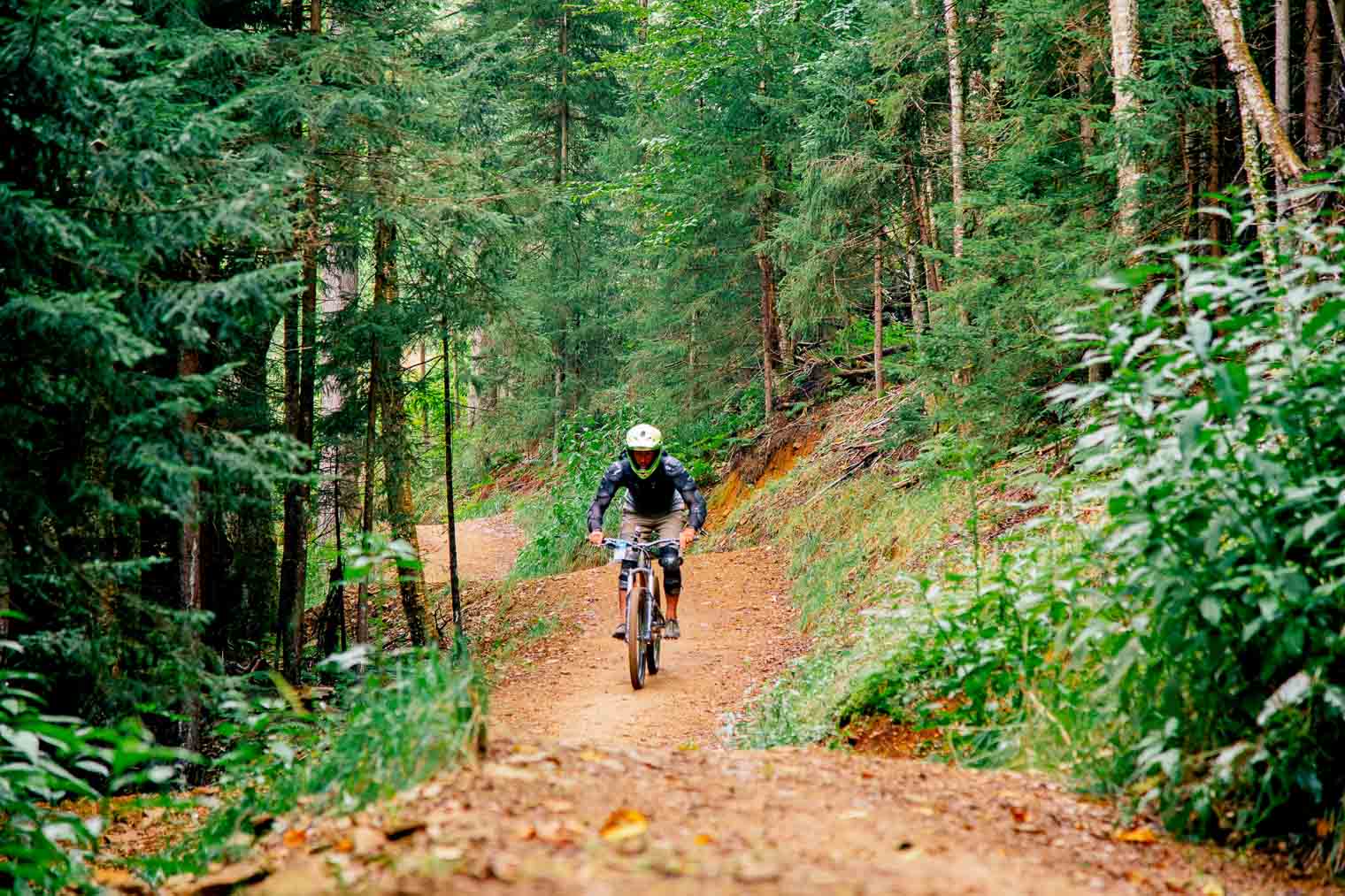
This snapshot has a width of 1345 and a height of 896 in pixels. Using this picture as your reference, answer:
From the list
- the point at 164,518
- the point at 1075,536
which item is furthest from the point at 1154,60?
the point at 164,518

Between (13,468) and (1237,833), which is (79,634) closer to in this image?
(13,468)

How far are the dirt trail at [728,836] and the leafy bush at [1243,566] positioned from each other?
1.03 ft

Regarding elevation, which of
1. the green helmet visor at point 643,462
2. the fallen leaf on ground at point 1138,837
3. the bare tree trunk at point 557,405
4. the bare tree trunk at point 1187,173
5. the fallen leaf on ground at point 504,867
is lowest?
the fallen leaf on ground at point 1138,837

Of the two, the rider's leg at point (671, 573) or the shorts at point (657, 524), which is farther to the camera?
the shorts at point (657, 524)

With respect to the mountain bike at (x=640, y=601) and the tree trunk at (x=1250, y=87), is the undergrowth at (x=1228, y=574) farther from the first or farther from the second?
the mountain bike at (x=640, y=601)

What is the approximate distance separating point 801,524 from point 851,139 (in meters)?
6.24

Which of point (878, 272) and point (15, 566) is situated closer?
point (15, 566)

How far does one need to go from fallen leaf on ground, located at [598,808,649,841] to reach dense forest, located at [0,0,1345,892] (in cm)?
90

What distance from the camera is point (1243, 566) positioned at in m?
3.78

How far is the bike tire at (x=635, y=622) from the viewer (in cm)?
878

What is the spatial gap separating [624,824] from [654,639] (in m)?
6.38

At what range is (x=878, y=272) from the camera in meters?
16.7

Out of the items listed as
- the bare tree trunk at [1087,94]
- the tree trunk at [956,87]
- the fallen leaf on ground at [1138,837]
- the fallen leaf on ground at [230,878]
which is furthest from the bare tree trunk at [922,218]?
the fallen leaf on ground at [230,878]

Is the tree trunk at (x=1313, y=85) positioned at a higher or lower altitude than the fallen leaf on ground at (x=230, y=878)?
higher
